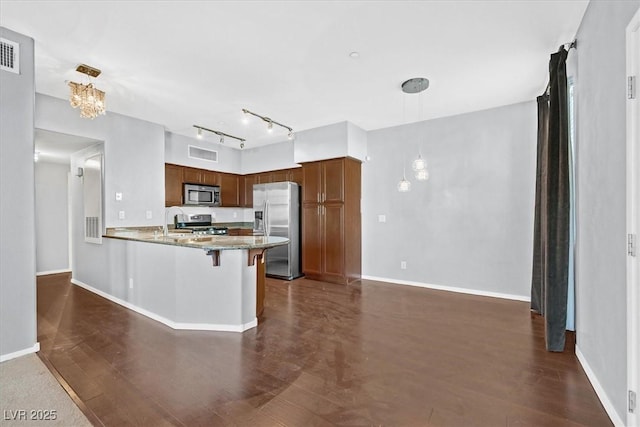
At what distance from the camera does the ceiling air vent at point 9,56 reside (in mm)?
2396

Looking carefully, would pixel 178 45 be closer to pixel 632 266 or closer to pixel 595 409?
pixel 632 266

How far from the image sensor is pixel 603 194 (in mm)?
1830

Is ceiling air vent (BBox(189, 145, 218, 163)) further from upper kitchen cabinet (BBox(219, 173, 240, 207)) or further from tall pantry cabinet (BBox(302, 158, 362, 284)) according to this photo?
tall pantry cabinet (BBox(302, 158, 362, 284))

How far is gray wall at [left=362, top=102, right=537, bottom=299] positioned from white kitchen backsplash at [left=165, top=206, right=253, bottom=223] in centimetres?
312

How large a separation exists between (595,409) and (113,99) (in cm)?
550

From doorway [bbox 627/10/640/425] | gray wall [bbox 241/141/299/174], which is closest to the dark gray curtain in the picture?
doorway [bbox 627/10/640/425]

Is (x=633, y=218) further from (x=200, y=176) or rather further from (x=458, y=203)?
(x=200, y=176)

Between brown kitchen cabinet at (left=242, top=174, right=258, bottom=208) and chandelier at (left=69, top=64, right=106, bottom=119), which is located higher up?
chandelier at (left=69, top=64, right=106, bottom=119)

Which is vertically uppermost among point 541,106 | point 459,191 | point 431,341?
point 541,106

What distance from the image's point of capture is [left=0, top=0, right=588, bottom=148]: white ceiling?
2174 mm

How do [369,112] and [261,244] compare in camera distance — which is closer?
[261,244]

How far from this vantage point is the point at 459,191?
173 inches

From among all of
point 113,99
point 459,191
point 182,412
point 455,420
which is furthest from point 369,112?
point 182,412

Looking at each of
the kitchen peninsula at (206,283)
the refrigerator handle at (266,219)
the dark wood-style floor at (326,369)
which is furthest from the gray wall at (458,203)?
the kitchen peninsula at (206,283)
